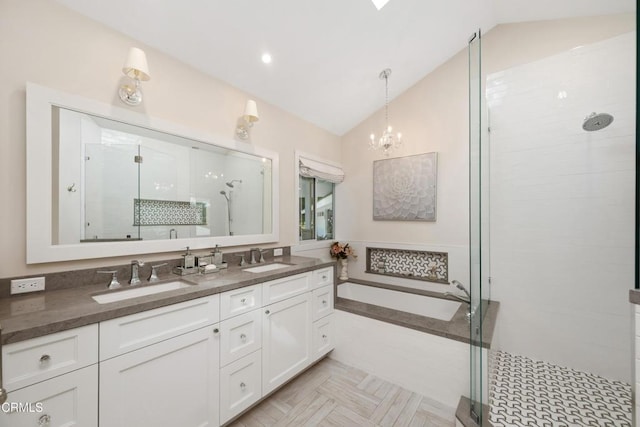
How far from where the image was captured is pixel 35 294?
124 centimetres

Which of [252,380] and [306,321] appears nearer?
[252,380]

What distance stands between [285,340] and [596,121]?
2.85 m

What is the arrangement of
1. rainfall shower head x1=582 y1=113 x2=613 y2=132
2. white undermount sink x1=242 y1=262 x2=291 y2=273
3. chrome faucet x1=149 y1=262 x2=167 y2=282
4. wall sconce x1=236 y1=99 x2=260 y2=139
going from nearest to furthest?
1. chrome faucet x1=149 y1=262 x2=167 y2=282
2. rainfall shower head x1=582 y1=113 x2=613 y2=132
3. white undermount sink x1=242 y1=262 x2=291 y2=273
4. wall sconce x1=236 y1=99 x2=260 y2=139

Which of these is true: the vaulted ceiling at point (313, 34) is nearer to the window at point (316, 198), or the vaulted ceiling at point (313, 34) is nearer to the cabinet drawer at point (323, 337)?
the window at point (316, 198)

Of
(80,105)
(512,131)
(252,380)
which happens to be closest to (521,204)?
(512,131)

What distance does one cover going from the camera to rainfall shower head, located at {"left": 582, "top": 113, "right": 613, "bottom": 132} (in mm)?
1793

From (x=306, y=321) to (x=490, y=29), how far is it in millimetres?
3296

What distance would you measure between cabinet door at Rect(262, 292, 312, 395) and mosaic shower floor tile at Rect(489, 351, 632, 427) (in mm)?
1288

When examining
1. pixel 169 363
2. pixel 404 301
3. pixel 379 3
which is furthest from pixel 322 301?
pixel 379 3

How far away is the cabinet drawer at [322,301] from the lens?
2111 millimetres

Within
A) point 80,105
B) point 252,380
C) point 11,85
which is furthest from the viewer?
point 252,380

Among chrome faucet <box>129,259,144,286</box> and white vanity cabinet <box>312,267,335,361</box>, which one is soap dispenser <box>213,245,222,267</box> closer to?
chrome faucet <box>129,259,144,286</box>

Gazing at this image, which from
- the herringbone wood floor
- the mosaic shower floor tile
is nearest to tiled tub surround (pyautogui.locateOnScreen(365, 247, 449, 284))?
the mosaic shower floor tile

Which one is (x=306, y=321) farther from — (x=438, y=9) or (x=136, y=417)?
(x=438, y=9)
